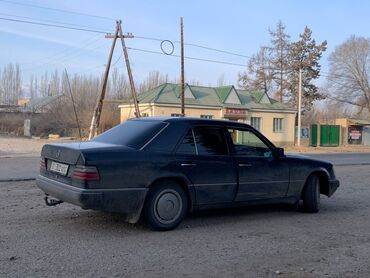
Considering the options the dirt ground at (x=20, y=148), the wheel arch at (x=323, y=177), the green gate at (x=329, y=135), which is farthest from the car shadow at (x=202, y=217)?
the green gate at (x=329, y=135)

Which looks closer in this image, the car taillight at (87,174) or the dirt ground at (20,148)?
the car taillight at (87,174)

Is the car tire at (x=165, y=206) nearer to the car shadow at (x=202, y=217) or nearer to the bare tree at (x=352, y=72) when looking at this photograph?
the car shadow at (x=202, y=217)

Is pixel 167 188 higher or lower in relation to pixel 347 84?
lower

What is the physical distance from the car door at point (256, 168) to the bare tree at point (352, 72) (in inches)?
2516

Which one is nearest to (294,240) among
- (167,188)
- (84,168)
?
(167,188)

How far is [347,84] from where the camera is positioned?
6812 centimetres

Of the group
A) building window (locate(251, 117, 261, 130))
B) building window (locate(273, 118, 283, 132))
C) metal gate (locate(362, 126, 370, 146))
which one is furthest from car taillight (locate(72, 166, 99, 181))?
metal gate (locate(362, 126, 370, 146))

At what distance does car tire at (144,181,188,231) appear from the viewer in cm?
638

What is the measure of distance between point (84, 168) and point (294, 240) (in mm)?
2900

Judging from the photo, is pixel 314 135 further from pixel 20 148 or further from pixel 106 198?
pixel 106 198

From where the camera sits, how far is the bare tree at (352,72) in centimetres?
6662

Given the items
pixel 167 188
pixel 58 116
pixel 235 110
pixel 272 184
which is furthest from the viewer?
pixel 58 116

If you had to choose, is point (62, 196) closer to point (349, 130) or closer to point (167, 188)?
point (167, 188)

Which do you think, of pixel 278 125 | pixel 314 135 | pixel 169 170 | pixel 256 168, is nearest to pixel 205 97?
pixel 278 125
